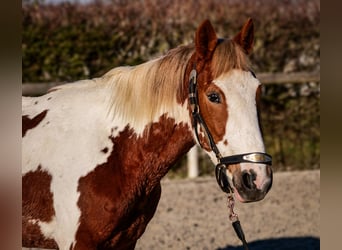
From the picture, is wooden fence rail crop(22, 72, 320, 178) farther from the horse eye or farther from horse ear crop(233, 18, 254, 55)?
the horse eye

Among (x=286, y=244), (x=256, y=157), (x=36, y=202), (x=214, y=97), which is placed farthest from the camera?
(x=286, y=244)

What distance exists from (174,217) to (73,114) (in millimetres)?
2973

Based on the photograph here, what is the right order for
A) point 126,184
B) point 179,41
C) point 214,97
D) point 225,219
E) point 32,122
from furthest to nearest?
point 179,41 → point 225,219 → point 32,122 → point 126,184 → point 214,97

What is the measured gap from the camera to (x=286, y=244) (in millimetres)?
4520

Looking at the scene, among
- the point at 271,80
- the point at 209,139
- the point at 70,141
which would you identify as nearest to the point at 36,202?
the point at 70,141

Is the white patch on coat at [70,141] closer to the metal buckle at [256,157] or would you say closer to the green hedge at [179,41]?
the metal buckle at [256,157]

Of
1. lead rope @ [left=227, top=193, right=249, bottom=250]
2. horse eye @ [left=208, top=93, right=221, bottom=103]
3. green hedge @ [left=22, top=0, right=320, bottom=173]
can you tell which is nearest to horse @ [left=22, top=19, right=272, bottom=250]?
horse eye @ [left=208, top=93, right=221, bottom=103]

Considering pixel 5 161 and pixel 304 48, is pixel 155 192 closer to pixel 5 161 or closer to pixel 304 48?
pixel 5 161

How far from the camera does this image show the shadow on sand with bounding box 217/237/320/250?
4391 mm

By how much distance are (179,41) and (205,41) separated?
5.76 meters

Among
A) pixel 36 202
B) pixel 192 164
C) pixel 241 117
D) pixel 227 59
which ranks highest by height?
pixel 227 59

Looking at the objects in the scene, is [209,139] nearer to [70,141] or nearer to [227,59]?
[227,59]

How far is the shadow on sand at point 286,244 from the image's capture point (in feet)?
14.4

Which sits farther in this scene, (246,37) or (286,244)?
(286,244)
